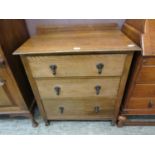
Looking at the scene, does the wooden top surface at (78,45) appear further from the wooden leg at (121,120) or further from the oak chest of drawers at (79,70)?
the wooden leg at (121,120)

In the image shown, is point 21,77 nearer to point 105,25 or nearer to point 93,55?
point 93,55

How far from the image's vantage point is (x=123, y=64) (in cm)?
90

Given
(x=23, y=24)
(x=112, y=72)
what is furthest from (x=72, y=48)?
(x=23, y=24)

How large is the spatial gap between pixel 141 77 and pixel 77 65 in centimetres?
43

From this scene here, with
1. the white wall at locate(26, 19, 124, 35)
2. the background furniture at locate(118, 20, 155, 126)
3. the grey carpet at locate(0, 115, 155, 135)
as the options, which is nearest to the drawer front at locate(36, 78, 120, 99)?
the background furniture at locate(118, 20, 155, 126)

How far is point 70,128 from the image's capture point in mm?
1328

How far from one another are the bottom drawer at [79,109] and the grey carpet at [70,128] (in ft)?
0.36

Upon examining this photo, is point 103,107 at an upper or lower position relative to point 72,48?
lower

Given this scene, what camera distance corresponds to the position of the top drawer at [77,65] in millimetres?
865

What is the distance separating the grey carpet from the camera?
129cm
